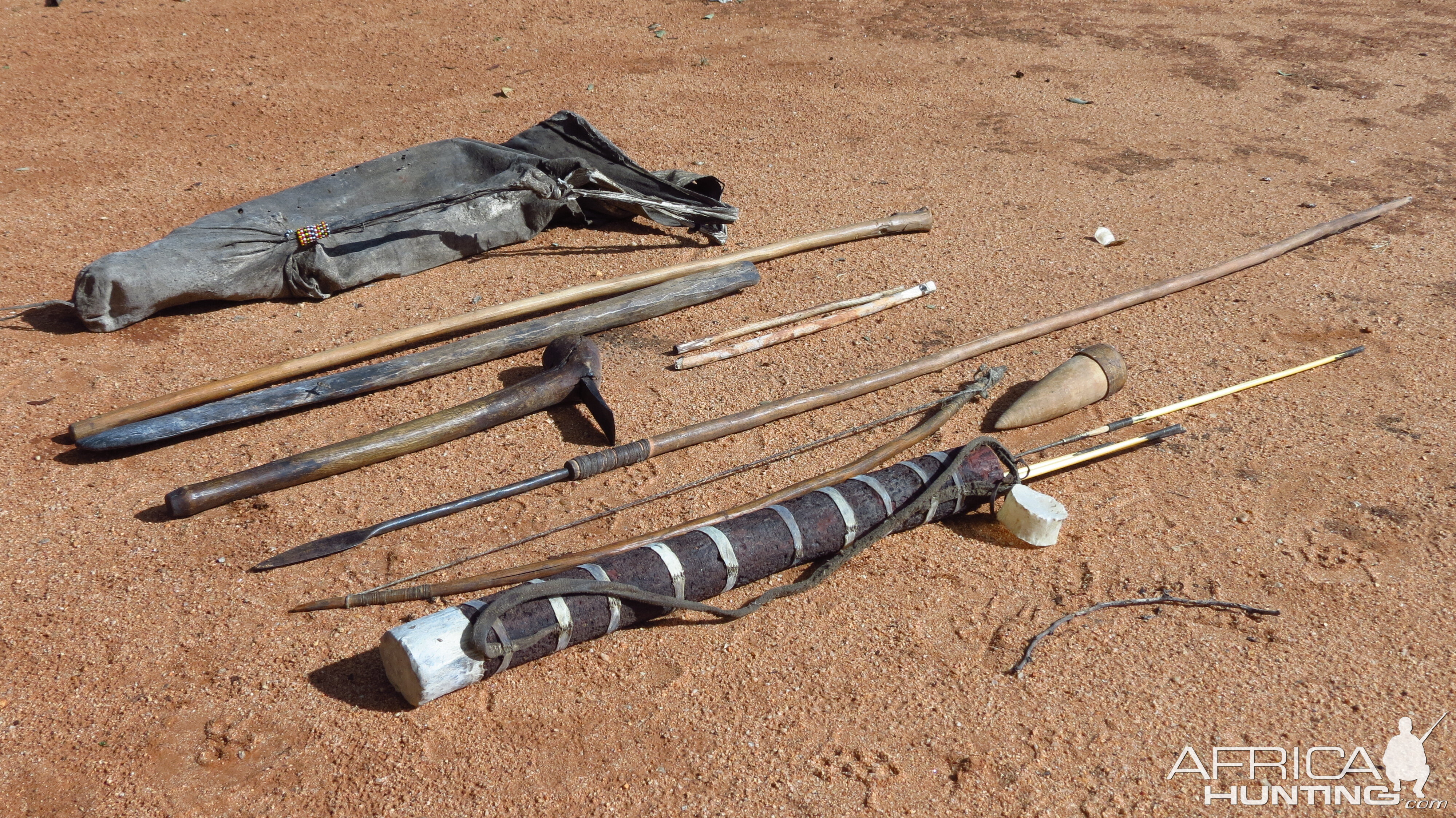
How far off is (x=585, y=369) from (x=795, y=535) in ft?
4.57

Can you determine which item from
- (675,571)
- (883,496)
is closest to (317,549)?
(675,571)

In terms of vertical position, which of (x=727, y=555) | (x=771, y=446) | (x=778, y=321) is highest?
(x=778, y=321)

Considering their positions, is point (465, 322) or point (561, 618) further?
point (465, 322)

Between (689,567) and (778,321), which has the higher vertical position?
(778,321)

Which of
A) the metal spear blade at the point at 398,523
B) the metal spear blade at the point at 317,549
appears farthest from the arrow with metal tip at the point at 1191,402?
the metal spear blade at the point at 317,549

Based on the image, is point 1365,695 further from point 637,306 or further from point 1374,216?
point 1374,216

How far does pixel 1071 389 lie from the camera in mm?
4375

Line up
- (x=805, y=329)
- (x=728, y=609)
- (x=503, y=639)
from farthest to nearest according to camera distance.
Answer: (x=805, y=329) < (x=728, y=609) < (x=503, y=639)

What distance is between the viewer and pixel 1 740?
2.91 metres

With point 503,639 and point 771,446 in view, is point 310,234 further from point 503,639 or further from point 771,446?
point 503,639

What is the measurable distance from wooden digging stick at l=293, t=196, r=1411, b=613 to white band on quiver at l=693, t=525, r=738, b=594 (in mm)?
562

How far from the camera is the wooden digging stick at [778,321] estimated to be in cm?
483

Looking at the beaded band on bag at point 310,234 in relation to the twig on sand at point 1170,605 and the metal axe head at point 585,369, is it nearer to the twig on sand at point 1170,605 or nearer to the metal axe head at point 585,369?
the metal axe head at point 585,369

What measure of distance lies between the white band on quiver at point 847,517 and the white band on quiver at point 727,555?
43 cm
